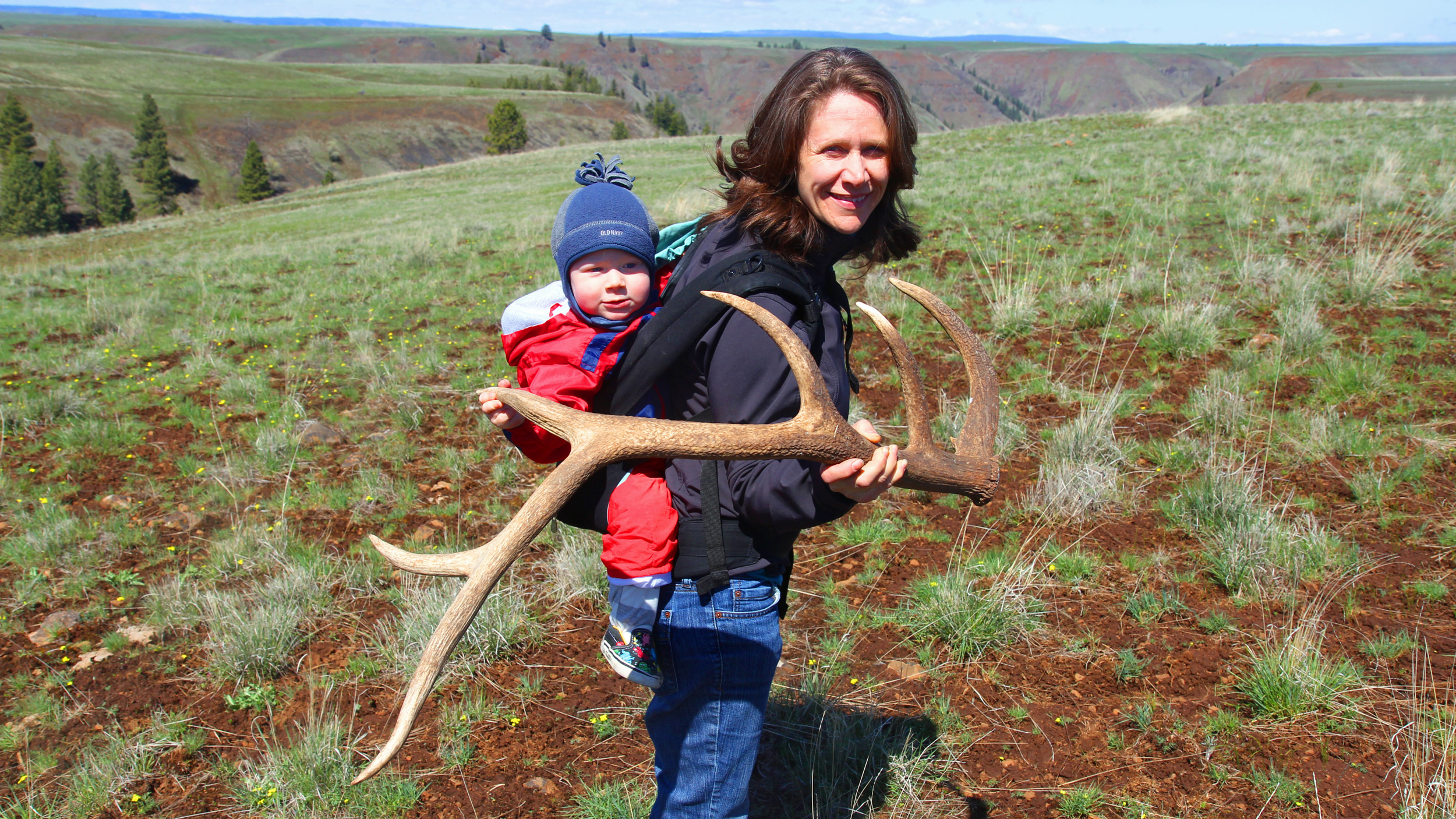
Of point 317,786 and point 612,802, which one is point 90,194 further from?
point 612,802

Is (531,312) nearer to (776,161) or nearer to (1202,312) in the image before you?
(776,161)

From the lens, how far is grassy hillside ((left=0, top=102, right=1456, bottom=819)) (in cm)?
278

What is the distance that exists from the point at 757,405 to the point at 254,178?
3226 inches

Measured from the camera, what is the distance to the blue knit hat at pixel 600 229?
6.13 ft

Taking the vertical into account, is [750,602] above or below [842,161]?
below

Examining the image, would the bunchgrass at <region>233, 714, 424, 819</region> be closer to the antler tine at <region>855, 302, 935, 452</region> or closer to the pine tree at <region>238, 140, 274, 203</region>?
the antler tine at <region>855, 302, 935, 452</region>

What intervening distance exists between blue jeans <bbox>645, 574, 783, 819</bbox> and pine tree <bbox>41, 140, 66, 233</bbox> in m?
83.8

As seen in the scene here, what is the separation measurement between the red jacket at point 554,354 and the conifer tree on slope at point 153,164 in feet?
269

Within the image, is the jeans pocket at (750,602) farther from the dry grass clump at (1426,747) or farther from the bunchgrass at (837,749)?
the dry grass clump at (1426,747)

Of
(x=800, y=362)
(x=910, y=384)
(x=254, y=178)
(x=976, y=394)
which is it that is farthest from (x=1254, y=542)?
(x=254, y=178)

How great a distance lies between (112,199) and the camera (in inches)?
2603

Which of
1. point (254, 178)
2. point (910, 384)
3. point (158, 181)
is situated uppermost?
point (910, 384)

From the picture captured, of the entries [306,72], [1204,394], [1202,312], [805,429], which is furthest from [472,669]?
[306,72]

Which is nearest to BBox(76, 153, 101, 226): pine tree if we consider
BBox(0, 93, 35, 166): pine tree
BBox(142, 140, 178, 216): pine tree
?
BBox(142, 140, 178, 216): pine tree
